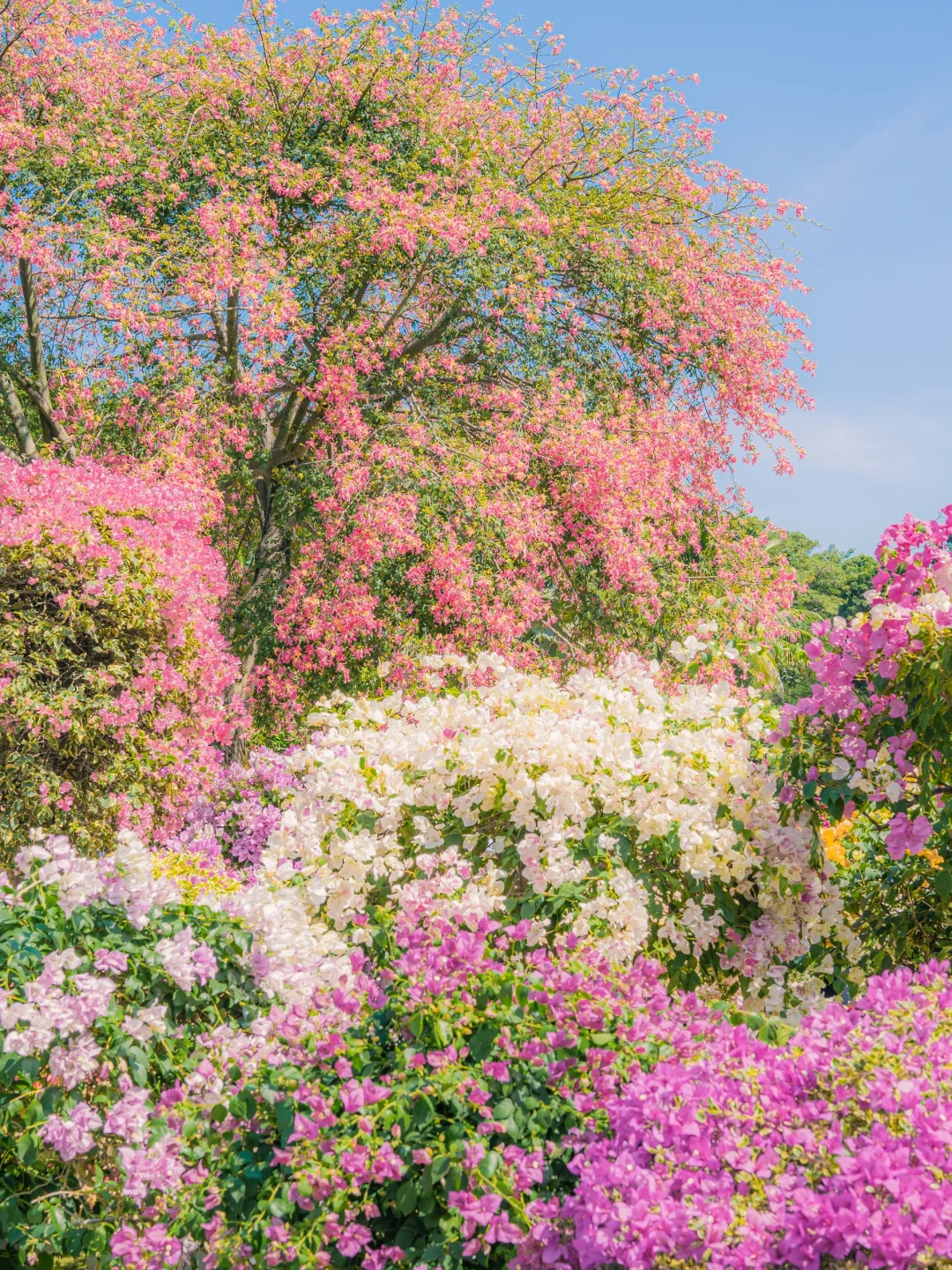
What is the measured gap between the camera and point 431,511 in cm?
848

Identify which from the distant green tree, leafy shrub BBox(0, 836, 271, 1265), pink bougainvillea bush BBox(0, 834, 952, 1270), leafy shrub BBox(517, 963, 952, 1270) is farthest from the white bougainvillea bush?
the distant green tree

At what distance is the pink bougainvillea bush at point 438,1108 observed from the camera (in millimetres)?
2250

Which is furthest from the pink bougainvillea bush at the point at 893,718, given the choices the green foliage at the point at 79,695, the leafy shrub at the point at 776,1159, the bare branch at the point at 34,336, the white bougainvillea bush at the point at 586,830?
the bare branch at the point at 34,336

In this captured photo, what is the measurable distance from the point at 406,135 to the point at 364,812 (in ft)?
25.4

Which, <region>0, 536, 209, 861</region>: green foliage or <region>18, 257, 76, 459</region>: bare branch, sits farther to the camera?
<region>18, 257, 76, 459</region>: bare branch

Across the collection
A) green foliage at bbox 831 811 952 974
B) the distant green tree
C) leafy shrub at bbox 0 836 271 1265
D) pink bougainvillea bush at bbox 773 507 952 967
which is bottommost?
leafy shrub at bbox 0 836 271 1265

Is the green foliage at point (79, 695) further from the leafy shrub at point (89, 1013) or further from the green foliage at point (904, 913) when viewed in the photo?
the green foliage at point (904, 913)

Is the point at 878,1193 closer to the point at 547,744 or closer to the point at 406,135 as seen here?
the point at 547,744

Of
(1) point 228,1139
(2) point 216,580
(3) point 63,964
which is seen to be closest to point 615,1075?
(1) point 228,1139

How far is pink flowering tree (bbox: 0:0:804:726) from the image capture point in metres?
8.69

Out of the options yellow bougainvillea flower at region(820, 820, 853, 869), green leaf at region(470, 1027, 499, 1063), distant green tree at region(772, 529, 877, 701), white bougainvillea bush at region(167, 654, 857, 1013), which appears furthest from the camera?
distant green tree at region(772, 529, 877, 701)

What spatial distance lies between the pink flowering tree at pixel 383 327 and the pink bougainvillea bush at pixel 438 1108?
208 inches

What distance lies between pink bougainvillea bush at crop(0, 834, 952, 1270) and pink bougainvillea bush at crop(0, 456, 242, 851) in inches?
113

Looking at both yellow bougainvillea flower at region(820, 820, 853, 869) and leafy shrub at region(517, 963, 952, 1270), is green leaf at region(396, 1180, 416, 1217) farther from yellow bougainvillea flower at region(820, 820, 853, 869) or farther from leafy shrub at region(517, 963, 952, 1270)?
yellow bougainvillea flower at region(820, 820, 853, 869)
